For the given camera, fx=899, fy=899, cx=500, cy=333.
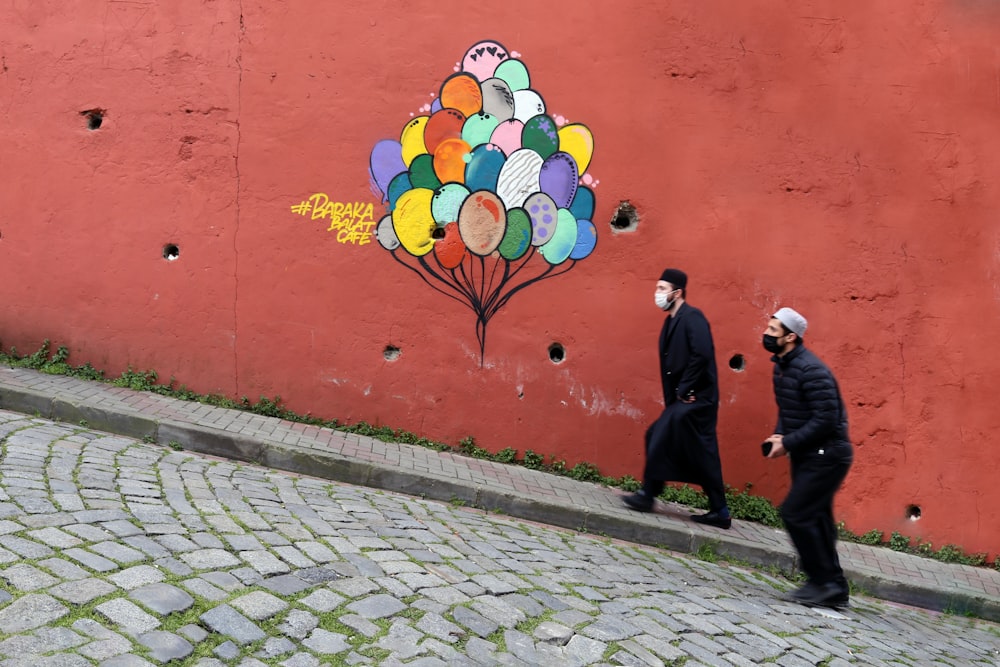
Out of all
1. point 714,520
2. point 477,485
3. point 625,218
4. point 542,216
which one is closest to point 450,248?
point 542,216

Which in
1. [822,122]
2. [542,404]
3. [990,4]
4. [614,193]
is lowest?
[542,404]

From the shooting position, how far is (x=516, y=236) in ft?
23.6

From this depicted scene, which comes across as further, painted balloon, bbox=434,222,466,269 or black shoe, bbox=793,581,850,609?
painted balloon, bbox=434,222,466,269

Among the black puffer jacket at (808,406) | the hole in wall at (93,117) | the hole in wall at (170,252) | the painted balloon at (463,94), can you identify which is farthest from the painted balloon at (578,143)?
Answer: the hole in wall at (93,117)

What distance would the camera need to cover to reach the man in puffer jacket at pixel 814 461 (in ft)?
17.5

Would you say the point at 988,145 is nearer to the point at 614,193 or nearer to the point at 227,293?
the point at 614,193

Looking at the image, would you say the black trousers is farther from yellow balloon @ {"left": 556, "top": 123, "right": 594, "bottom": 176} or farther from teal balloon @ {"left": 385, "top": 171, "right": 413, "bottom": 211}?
teal balloon @ {"left": 385, "top": 171, "right": 413, "bottom": 211}

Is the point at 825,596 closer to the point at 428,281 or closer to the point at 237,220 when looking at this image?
the point at 428,281

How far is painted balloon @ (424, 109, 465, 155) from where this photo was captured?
7.19 metres

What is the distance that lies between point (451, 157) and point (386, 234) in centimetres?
81

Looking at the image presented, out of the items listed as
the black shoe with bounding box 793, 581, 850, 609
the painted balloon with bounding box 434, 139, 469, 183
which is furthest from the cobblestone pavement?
the painted balloon with bounding box 434, 139, 469, 183

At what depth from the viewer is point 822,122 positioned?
23.0 feet

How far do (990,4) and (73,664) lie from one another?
743cm

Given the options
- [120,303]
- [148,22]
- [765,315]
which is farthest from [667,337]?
[148,22]
